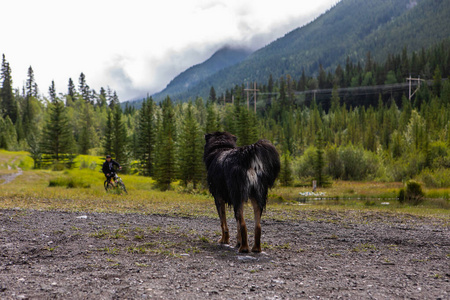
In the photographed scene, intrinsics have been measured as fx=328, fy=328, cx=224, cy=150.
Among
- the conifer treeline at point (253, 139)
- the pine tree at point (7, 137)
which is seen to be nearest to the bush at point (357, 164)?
the conifer treeline at point (253, 139)

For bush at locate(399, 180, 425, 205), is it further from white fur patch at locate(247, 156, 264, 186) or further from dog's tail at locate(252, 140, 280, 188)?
white fur patch at locate(247, 156, 264, 186)

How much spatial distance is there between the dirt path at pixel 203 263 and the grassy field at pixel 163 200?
179 inches

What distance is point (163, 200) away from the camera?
18984mm

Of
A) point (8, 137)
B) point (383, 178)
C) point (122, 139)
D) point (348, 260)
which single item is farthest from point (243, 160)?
point (8, 137)

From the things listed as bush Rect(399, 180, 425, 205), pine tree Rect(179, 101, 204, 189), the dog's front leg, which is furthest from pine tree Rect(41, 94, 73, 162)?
the dog's front leg

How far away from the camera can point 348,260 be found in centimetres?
648

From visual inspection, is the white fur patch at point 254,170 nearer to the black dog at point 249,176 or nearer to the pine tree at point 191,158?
the black dog at point 249,176

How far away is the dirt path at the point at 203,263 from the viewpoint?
14.8ft

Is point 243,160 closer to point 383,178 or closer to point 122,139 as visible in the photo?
point 383,178

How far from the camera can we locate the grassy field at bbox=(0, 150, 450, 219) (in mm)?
14609

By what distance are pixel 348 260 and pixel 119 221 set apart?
6.98m

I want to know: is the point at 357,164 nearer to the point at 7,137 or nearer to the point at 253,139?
the point at 253,139

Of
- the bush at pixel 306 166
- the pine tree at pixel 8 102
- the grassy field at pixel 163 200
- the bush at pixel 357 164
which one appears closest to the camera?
the grassy field at pixel 163 200

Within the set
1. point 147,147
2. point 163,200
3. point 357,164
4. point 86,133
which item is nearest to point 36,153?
point 86,133
